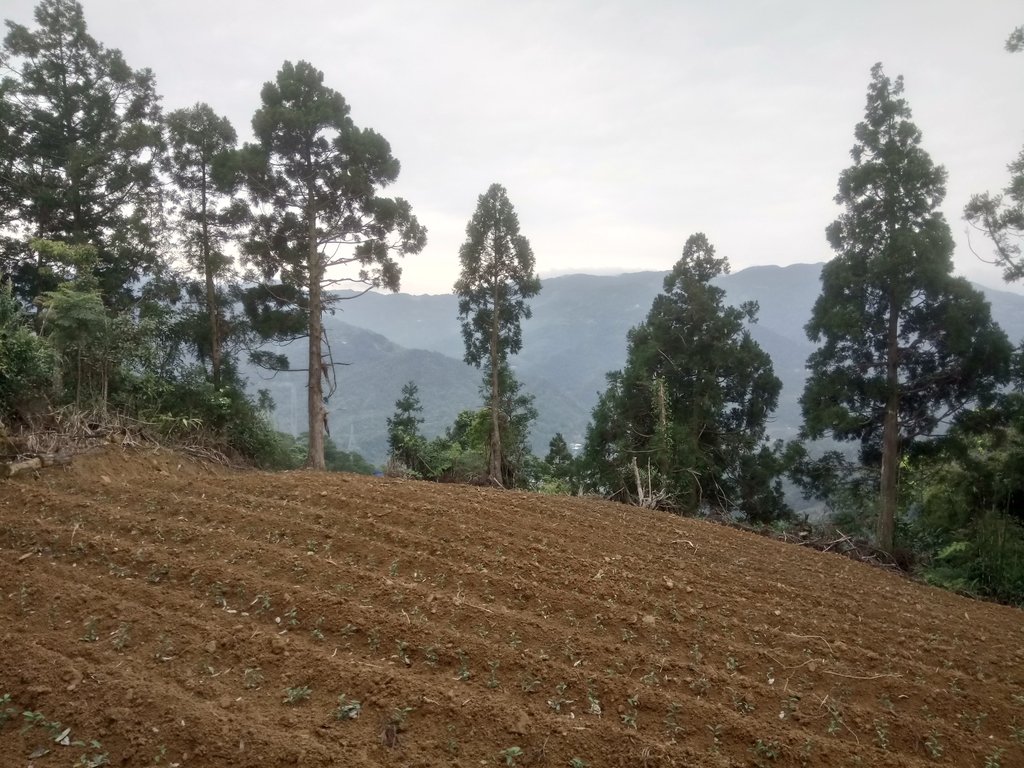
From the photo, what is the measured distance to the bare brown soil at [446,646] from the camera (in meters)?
2.46

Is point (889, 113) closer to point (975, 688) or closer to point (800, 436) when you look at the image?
point (800, 436)

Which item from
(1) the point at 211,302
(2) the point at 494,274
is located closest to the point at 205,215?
(1) the point at 211,302

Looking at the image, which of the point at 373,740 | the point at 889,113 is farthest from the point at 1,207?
the point at 889,113

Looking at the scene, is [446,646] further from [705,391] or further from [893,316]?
[705,391]

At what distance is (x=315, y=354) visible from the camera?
12992mm

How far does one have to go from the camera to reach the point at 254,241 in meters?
13.6

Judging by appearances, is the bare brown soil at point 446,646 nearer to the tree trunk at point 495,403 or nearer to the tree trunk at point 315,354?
the tree trunk at point 315,354

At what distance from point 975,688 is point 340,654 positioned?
3393 mm

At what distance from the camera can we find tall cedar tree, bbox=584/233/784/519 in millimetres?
16094

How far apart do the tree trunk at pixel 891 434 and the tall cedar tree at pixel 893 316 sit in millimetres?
20

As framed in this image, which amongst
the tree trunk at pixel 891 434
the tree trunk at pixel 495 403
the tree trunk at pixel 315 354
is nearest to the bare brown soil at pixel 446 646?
the tree trunk at pixel 891 434

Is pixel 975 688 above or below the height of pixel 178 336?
below

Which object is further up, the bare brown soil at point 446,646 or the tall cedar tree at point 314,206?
the tall cedar tree at point 314,206

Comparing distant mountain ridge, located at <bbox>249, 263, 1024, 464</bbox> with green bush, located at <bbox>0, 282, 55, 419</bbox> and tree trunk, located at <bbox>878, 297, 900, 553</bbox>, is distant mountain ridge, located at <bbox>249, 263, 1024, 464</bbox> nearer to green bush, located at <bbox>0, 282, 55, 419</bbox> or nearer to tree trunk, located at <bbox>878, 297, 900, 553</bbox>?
tree trunk, located at <bbox>878, 297, 900, 553</bbox>
